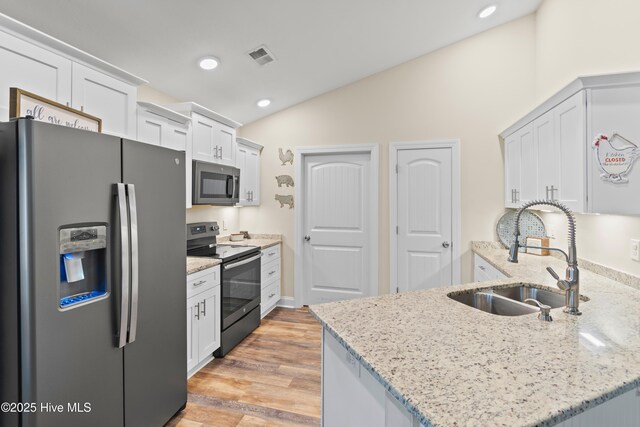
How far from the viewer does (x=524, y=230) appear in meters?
3.42

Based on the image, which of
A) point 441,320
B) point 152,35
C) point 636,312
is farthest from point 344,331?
point 152,35

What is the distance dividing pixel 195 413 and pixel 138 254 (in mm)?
1161

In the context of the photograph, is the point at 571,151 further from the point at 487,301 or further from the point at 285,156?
the point at 285,156

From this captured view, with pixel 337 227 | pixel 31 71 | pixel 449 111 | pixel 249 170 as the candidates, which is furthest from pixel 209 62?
pixel 449 111

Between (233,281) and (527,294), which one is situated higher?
(527,294)

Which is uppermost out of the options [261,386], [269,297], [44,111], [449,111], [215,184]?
[449,111]

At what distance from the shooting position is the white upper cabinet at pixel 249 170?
12.8ft

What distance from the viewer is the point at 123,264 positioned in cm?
161

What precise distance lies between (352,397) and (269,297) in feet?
9.52

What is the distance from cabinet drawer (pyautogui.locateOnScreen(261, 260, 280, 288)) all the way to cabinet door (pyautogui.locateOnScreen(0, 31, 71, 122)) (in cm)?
250

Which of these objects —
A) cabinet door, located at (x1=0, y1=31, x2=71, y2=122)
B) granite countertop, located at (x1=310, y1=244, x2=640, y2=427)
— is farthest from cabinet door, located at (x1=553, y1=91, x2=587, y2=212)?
cabinet door, located at (x1=0, y1=31, x2=71, y2=122)

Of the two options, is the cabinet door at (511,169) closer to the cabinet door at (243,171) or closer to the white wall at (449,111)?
the white wall at (449,111)

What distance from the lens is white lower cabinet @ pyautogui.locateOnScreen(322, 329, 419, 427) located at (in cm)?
98

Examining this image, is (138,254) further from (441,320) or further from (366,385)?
(441,320)
